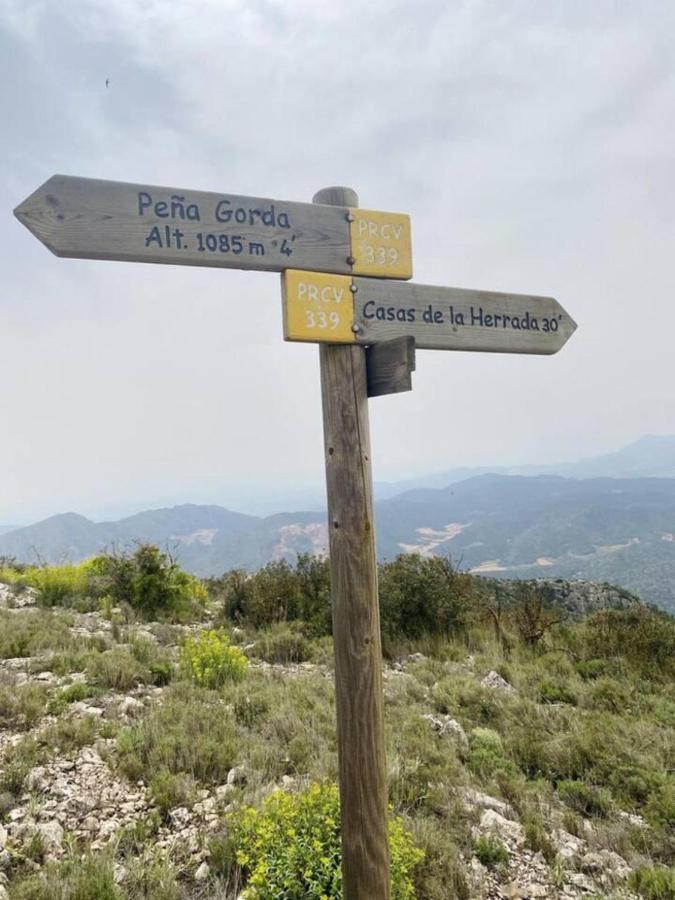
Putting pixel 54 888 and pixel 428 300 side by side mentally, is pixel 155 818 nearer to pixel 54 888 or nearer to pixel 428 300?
pixel 54 888

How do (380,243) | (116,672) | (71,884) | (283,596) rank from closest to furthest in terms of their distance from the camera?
(380,243), (71,884), (116,672), (283,596)

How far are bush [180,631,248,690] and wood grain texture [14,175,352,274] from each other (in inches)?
179

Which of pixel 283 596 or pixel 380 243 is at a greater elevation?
pixel 380 243

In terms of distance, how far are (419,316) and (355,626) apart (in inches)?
56.6

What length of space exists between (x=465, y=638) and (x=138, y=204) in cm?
799

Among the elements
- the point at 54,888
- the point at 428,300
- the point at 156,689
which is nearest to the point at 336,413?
the point at 428,300

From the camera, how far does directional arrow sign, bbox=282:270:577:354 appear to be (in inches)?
90.2

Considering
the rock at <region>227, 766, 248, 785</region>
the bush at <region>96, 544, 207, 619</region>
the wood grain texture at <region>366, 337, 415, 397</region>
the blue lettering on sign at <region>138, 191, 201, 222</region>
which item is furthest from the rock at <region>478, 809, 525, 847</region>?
the bush at <region>96, 544, 207, 619</region>

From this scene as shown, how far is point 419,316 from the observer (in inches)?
102

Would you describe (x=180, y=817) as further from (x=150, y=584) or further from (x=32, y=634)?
(x=150, y=584)

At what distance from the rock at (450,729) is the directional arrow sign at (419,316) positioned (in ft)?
11.8

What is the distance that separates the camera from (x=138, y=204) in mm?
2125

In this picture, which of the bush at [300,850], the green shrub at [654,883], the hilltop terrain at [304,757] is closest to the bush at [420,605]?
the hilltop terrain at [304,757]

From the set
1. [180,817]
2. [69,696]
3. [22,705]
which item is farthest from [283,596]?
[180,817]
